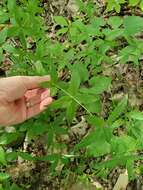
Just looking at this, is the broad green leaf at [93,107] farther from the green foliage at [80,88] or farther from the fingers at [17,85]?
the fingers at [17,85]

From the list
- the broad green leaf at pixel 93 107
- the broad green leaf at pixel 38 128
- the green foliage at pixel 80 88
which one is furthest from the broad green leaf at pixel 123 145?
the broad green leaf at pixel 38 128

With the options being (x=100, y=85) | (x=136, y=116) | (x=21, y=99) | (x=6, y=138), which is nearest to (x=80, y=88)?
(x=100, y=85)

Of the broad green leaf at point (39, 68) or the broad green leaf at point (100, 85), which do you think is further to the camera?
the broad green leaf at point (39, 68)

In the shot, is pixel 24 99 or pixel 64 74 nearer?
pixel 24 99

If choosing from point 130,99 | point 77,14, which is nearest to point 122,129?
point 130,99

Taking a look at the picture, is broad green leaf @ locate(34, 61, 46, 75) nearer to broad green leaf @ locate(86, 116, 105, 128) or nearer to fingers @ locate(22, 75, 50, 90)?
fingers @ locate(22, 75, 50, 90)

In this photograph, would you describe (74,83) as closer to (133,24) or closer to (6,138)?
(133,24)

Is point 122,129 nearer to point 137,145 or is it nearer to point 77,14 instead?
point 137,145

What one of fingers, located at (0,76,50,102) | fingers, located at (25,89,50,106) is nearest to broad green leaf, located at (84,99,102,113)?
fingers, located at (0,76,50,102)
